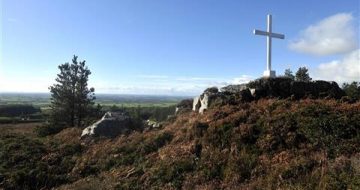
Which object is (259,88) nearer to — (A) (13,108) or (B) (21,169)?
(B) (21,169)

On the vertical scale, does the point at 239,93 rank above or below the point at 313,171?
above

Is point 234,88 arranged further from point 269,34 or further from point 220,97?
point 269,34

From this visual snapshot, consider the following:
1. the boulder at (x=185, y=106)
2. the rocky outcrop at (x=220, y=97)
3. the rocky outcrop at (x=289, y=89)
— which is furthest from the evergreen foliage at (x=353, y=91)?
the boulder at (x=185, y=106)

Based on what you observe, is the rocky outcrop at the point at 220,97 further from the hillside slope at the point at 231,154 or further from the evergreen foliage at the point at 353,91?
the evergreen foliage at the point at 353,91

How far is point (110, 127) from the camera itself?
17469mm

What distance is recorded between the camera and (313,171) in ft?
28.5

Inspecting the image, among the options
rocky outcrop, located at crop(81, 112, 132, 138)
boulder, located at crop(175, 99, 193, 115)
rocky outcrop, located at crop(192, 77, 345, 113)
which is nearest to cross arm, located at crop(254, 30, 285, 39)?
rocky outcrop, located at crop(192, 77, 345, 113)

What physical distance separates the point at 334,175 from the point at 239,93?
7.82 meters

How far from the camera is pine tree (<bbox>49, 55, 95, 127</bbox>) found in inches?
1453

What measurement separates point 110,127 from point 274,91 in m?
7.37

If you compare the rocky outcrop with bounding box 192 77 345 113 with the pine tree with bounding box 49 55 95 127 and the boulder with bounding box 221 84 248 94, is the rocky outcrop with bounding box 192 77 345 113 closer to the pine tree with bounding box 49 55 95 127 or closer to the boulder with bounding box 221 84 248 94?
the boulder with bounding box 221 84 248 94

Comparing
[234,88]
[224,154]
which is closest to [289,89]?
[234,88]

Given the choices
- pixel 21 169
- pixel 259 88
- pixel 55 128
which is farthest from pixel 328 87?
pixel 55 128

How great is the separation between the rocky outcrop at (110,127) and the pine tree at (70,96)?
778 inches
